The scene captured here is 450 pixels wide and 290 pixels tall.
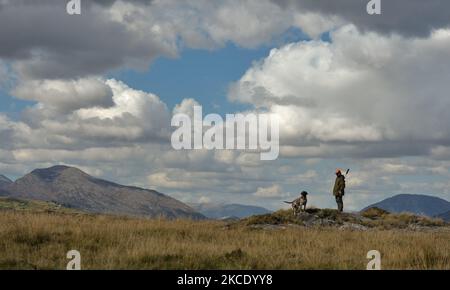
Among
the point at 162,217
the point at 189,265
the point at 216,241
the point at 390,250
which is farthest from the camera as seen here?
the point at 162,217

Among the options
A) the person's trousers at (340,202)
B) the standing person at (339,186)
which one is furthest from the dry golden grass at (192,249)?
the person's trousers at (340,202)

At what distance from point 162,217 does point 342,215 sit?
10280 millimetres

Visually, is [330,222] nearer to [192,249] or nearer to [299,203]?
[299,203]

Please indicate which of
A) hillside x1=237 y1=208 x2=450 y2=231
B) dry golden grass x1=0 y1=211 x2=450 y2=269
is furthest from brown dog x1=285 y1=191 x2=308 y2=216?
dry golden grass x1=0 y1=211 x2=450 y2=269

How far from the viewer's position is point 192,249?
15656 mm

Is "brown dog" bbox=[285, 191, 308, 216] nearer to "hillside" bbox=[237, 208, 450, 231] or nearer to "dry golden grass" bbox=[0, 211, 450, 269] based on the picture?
"hillside" bbox=[237, 208, 450, 231]

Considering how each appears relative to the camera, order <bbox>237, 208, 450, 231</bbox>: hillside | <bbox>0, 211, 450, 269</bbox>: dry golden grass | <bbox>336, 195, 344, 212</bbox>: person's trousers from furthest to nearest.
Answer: <bbox>336, 195, 344, 212</bbox>: person's trousers
<bbox>237, 208, 450, 231</bbox>: hillside
<bbox>0, 211, 450, 269</bbox>: dry golden grass

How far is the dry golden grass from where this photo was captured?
13703 millimetres

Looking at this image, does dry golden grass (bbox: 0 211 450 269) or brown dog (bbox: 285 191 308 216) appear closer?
dry golden grass (bbox: 0 211 450 269)

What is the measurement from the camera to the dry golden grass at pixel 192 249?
13.7 m

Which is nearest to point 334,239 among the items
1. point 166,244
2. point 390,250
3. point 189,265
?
point 390,250

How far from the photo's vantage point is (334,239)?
20078 millimetres

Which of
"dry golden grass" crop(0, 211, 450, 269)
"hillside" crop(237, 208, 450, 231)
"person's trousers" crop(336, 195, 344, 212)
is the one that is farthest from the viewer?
"person's trousers" crop(336, 195, 344, 212)

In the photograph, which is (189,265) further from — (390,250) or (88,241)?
(390,250)
